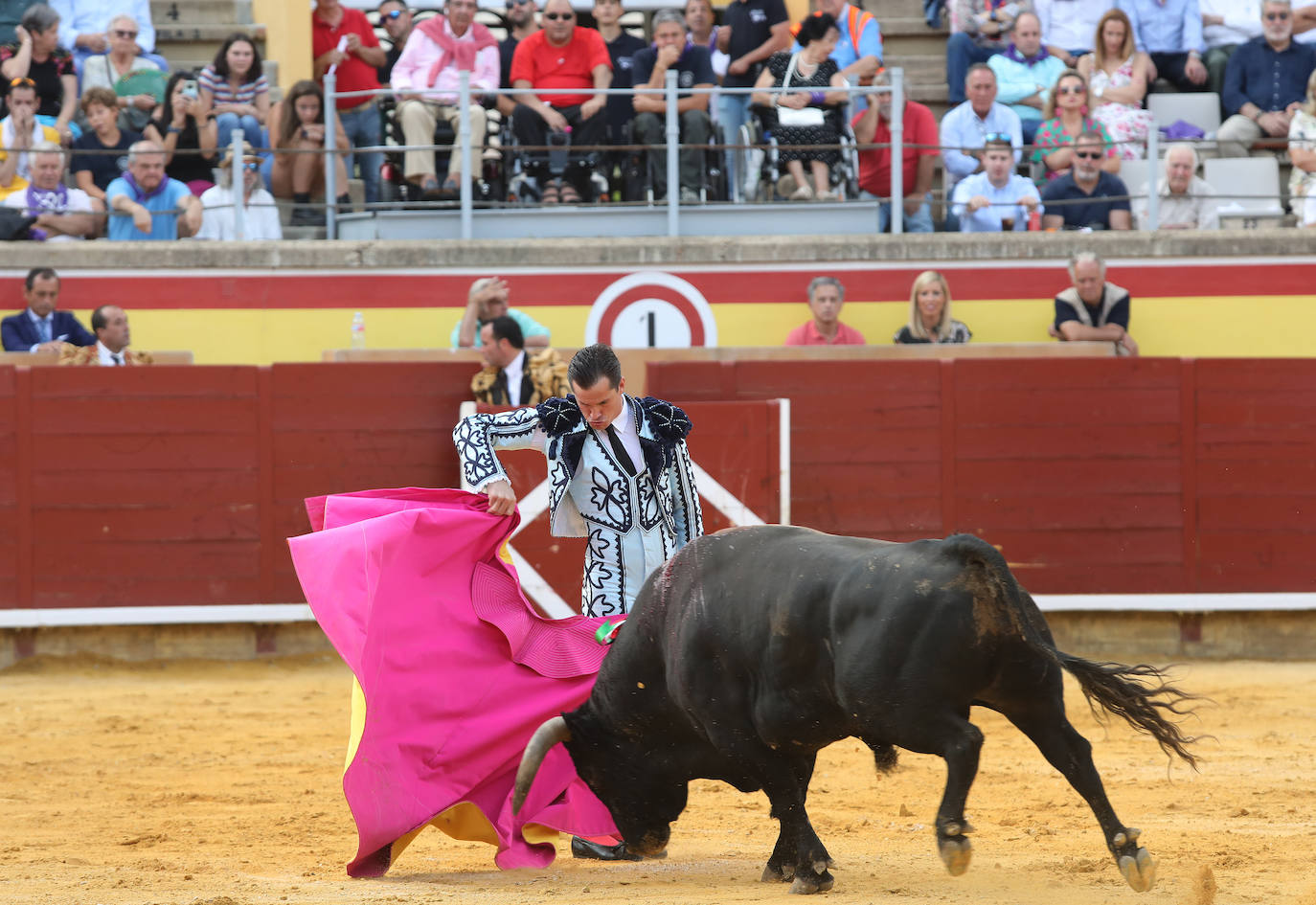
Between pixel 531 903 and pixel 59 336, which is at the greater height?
pixel 59 336

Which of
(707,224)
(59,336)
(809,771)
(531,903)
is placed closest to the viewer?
(531,903)

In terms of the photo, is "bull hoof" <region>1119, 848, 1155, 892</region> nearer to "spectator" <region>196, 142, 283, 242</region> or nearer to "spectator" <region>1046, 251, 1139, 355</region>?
"spectator" <region>1046, 251, 1139, 355</region>

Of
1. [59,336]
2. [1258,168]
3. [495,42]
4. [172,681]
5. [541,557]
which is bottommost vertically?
[172,681]

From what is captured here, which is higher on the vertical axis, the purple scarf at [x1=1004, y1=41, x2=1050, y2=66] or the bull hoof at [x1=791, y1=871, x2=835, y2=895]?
the purple scarf at [x1=1004, y1=41, x2=1050, y2=66]

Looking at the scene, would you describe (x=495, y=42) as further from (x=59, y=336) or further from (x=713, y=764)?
(x=713, y=764)

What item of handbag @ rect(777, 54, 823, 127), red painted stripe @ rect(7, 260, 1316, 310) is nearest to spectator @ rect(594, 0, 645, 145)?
handbag @ rect(777, 54, 823, 127)

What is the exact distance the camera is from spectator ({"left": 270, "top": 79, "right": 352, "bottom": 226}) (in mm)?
9008

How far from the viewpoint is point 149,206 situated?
29.6 ft

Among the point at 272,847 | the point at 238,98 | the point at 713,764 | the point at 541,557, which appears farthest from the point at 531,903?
the point at 238,98

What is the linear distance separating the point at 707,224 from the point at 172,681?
3.69 meters

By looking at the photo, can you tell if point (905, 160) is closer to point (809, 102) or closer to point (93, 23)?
point (809, 102)

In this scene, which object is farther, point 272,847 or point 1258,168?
point 1258,168

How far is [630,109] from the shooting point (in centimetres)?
909

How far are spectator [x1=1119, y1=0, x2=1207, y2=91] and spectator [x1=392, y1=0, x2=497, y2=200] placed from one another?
3.89 meters
